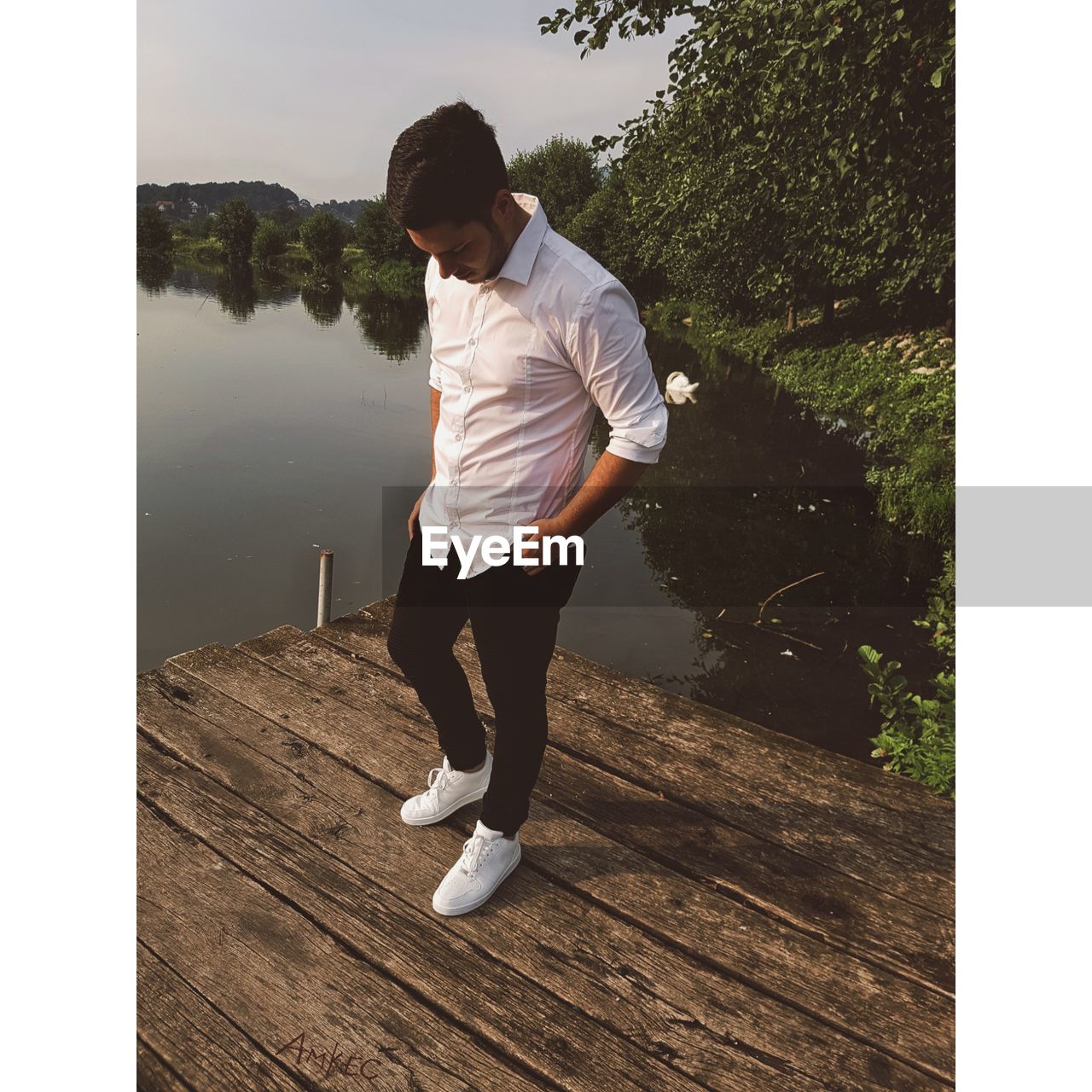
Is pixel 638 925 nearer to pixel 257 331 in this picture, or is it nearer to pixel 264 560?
pixel 264 560

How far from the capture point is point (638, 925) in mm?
2371

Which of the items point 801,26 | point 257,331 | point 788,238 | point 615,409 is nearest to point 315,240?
point 257,331

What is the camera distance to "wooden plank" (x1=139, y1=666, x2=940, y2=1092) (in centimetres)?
201

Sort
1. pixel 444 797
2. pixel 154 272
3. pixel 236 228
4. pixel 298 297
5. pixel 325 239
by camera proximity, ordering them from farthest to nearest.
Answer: pixel 236 228, pixel 325 239, pixel 154 272, pixel 298 297, pixel 444 797

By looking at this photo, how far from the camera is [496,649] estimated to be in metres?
2.15

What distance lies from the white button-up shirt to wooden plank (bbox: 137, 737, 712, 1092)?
0.99 metres

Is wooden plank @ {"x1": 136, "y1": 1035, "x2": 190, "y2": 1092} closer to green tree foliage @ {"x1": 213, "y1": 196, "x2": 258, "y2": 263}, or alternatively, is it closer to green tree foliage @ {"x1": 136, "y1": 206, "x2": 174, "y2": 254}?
green tree foliage @ {"x1": 136, "y1": 206, "x2": 174, "y2": 254}

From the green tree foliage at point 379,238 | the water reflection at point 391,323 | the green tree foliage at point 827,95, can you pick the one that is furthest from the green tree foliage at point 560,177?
the green tree foliage at point 827,95

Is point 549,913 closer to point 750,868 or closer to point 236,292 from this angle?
point 750,868

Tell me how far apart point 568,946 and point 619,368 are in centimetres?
149

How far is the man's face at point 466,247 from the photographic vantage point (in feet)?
6.14

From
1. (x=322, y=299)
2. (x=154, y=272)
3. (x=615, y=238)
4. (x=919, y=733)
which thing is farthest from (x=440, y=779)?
(x=154, y=272)

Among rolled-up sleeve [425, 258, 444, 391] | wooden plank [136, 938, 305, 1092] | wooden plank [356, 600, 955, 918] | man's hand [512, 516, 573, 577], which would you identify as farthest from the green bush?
wooden plank [136, 938, 305, 1092]

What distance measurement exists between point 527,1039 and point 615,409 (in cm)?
147
